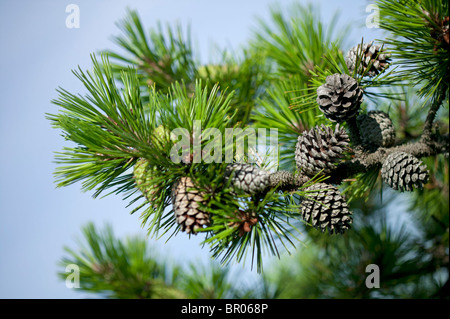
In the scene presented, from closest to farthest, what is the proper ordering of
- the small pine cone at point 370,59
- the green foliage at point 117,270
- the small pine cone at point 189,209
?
the small pine cone at point 189,209 < the small pine cone at point 370,59 < the green foliage at point 117,270

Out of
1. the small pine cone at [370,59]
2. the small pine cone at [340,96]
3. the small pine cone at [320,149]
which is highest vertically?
the small pine cone at [370,59]

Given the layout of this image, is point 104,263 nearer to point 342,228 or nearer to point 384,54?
point 342,228

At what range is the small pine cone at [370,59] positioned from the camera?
0.75 metres

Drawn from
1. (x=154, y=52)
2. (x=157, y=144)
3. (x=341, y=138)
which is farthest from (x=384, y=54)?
(x=154, y=52)

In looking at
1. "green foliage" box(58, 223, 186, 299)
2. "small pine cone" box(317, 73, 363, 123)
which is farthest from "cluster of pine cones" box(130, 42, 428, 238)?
"green foliage" box(58, 223, 186, 299)

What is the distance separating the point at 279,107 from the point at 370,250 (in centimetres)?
77

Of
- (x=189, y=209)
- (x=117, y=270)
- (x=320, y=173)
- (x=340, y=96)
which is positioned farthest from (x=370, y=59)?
(x=117, y=270)

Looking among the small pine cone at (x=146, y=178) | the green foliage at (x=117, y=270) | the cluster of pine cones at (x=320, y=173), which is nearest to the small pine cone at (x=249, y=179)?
the cluster of pine cones at (x=320, y=173)

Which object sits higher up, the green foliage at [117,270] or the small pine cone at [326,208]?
the small pine cone at [326,208]

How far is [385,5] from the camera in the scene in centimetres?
75

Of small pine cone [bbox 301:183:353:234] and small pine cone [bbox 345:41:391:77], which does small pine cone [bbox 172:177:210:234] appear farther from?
small pine cone [bbox 345:41:391:77]

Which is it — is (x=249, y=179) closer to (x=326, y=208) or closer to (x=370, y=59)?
(x=326, y=208)

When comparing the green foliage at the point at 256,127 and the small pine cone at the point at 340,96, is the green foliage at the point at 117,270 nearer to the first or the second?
the green foliage at the point at 256,127

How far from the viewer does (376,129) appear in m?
0.80
